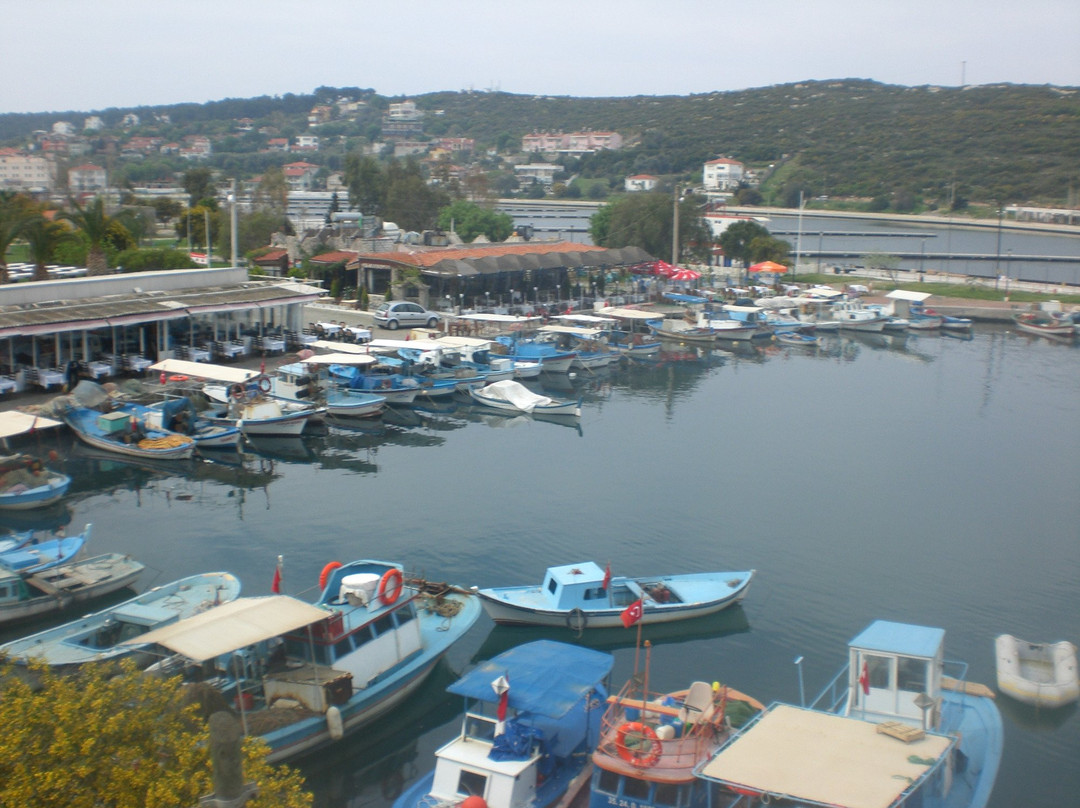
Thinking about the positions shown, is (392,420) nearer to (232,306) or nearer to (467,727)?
(232,306)

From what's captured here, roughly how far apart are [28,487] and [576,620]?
14.3 m

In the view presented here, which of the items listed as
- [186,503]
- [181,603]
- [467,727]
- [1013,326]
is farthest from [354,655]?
[1013,326]

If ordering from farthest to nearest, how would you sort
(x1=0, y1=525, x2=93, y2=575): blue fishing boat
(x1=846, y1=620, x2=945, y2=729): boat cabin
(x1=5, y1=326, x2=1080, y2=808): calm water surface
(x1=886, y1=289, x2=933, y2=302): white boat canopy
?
1. (x1=886, y1=289, x2=933, y2=302): white boat canopy
2. (x1=0, y1=525, x2=93, y2=575): blue fishing boat
3. (x1=5, y1=326, x2=1080, y2=808): calm water surface
4. (x1=846, y1=620, x2=945, y2=729): boat cabin

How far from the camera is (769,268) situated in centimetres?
6606

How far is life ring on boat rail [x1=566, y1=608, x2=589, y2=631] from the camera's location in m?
17.8

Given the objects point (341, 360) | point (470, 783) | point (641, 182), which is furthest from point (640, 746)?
point (641, 182)

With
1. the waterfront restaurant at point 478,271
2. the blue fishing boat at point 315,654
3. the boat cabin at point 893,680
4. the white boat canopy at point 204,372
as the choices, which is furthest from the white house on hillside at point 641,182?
the boat cabin at point 893,680

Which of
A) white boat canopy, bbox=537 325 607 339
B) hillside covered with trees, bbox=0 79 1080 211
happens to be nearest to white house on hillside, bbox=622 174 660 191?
hillside covered with trees, bbox=0 79 1080 211

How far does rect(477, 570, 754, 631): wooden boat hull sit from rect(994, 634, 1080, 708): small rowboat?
472cm

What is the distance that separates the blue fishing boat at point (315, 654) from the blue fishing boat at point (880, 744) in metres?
5.68

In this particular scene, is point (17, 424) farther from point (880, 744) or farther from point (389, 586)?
point (880, 744)

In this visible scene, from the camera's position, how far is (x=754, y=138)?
172 meters

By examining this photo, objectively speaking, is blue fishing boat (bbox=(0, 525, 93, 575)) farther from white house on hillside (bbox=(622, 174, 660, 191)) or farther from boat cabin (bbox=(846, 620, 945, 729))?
white house on hillside (bbox=(622, 174, 660, 191))

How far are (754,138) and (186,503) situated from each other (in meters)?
162
